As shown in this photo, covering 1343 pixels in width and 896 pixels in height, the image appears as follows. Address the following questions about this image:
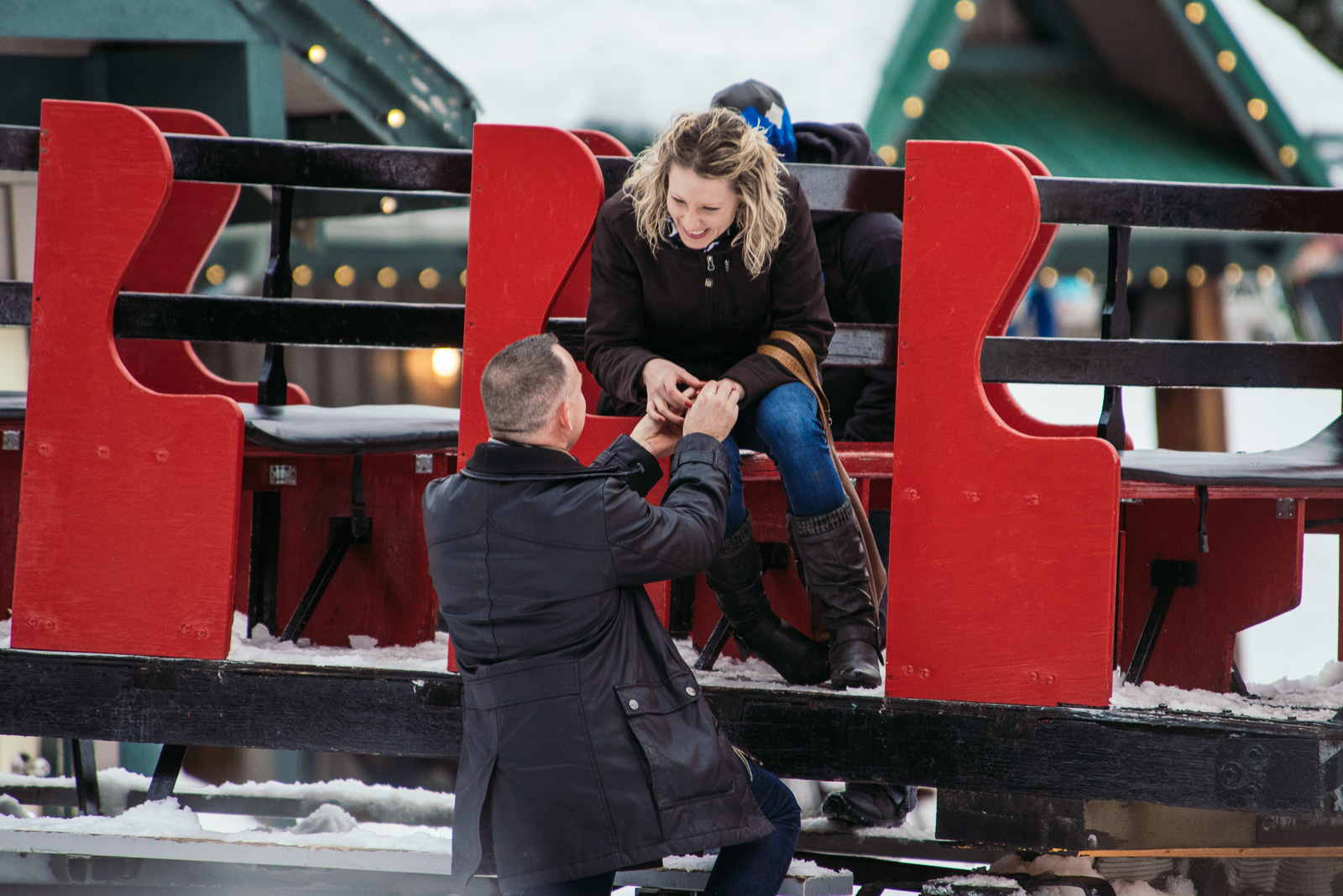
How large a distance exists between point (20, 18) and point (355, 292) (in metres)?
3.57

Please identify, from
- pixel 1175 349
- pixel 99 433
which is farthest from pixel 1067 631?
pixel 99 433

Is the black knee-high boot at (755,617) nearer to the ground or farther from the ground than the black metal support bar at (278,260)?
nearer to the ground

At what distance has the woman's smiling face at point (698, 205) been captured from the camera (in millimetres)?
2365

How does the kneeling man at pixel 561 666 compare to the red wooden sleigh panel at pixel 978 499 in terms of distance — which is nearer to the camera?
the kneeling man at pixel 561 666

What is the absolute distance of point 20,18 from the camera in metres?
4.80

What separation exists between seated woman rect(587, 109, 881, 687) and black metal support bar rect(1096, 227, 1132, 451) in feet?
1.94

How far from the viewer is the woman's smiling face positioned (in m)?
2.37

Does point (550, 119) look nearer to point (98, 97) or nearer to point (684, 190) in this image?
point (98, 97)

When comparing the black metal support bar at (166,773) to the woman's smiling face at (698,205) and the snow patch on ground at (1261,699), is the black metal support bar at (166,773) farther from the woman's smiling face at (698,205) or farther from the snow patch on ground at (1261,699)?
the snow patch on ground at (1261,699)

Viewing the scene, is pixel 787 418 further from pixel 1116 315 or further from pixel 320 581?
pixel 320 581

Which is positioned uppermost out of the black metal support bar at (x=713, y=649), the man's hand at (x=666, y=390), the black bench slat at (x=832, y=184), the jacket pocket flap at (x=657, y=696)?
the black bench slat at (x=832, y=184)

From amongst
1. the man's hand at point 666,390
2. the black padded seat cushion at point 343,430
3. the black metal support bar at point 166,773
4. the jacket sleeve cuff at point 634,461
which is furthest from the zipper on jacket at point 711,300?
the black metal support bar at point 166,773

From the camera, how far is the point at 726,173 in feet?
7.73

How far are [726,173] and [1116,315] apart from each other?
3.00 ft
